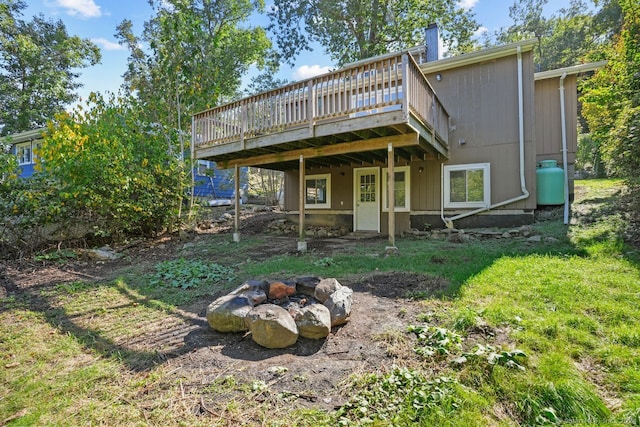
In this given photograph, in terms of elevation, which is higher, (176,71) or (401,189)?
(176,71)

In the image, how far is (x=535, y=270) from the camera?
422 centimetres

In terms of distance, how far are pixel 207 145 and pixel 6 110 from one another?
2131 centimetres

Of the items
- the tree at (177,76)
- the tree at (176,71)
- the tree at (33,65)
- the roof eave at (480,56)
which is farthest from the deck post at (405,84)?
the tree at (33,65)

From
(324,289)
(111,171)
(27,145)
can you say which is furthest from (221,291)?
(27,145)

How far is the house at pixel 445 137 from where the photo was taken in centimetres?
654

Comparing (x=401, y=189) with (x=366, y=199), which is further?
(x=366, y=199)

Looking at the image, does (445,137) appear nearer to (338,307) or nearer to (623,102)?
(623,102)

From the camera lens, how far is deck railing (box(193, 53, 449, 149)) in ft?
18.0

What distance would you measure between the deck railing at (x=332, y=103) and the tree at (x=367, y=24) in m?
10.7

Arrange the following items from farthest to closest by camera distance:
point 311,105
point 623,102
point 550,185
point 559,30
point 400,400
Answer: point 559,30 → point 550,185 → point 623,102 → point 311,105 → point 400,400

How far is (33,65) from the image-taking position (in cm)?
1995

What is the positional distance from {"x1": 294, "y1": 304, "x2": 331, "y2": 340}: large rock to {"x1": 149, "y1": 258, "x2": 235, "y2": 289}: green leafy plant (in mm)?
2328

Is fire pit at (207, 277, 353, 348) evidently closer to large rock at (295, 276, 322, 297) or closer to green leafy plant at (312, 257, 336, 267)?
large rock at (295, 276, 322, 297)

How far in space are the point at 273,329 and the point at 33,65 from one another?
88.4 ft
